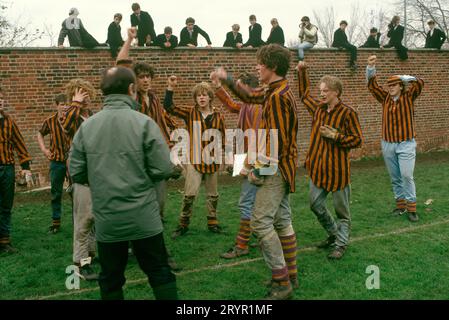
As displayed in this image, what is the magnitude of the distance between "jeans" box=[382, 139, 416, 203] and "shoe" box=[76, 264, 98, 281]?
4750 millimetres

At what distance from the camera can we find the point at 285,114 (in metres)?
4.31

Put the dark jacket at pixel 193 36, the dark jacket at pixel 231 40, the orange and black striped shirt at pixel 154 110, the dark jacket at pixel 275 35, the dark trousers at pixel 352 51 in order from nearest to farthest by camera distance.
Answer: the orange and black striped shirt at pixel 154 110
the dark jacket at pixel 193 36
the dark jacket at pixel 231 40
the dark jacket at pixel 275 35
the dark trousers at pixel 352 51

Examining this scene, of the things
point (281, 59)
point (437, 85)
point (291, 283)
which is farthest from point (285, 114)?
point (437, 85)

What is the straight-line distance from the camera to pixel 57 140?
23.4 ft

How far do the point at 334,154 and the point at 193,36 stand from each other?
8.47 m

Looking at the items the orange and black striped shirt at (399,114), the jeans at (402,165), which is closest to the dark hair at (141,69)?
the orange and black striped shirt at (399,114)

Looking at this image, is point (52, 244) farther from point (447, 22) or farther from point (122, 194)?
point (447, 22)

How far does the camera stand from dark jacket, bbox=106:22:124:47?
11.5 metres

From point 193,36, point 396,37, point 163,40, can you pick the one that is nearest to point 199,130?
point 163,40

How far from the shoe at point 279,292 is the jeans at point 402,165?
3.63 m

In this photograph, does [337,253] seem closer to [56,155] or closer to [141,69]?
[141,69]

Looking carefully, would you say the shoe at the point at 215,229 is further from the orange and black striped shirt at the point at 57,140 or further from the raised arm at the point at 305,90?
the orange and black striped shirt at the point at 57,140

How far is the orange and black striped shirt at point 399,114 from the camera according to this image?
7.29 metres

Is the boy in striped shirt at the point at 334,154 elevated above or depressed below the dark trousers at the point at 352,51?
below
